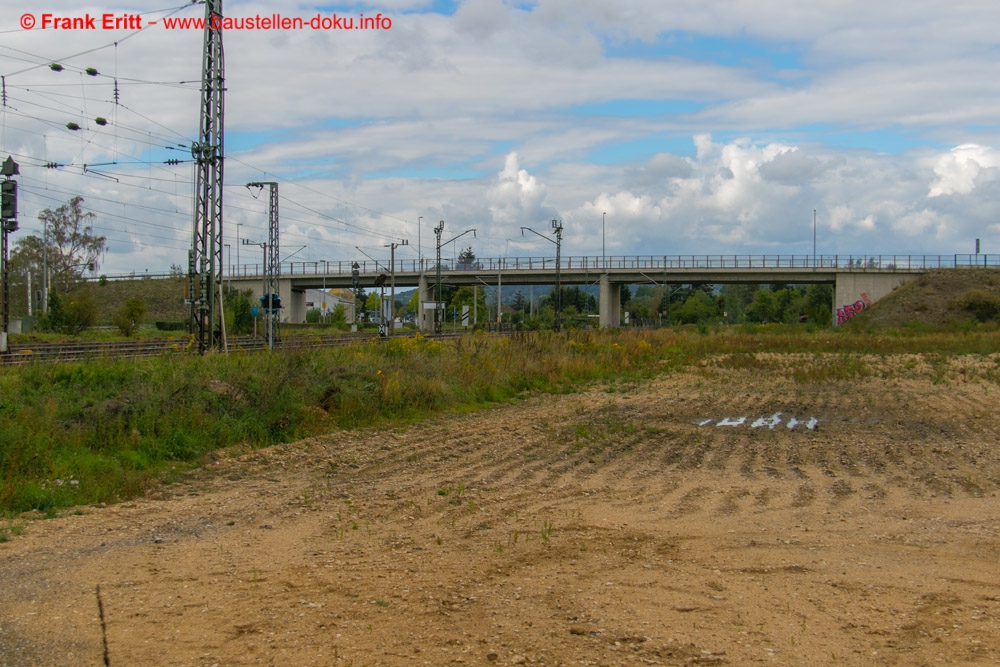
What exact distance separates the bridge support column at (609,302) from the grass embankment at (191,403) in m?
63.9

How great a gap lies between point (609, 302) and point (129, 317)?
50.6m

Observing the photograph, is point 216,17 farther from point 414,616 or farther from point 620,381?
point 414,616

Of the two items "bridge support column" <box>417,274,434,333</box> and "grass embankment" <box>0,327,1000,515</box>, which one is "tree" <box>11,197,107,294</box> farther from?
"grass embankment" <box>0,327,1000,515</box>

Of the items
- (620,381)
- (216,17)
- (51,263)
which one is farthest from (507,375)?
(51,263)

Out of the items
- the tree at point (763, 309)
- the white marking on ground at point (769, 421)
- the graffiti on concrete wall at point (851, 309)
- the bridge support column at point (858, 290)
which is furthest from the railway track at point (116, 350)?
the tree at point (763, 309)

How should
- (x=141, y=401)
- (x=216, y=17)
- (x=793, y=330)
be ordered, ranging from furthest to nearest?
(x=793, y=330) → (x=216, y=17) → (x=141, y=401)

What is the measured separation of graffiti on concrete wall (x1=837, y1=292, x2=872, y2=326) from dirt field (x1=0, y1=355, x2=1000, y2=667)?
239ft

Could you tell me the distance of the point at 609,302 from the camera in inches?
3590

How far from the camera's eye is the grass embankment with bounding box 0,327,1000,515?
10.5 meters

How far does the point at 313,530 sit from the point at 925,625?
5.57m

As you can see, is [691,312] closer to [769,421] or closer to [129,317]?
[129,317]

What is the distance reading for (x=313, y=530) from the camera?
8.57 metres

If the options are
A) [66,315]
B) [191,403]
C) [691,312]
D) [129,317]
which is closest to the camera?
[191,403]

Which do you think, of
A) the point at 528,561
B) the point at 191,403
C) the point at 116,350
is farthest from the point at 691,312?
the point at 528,561
